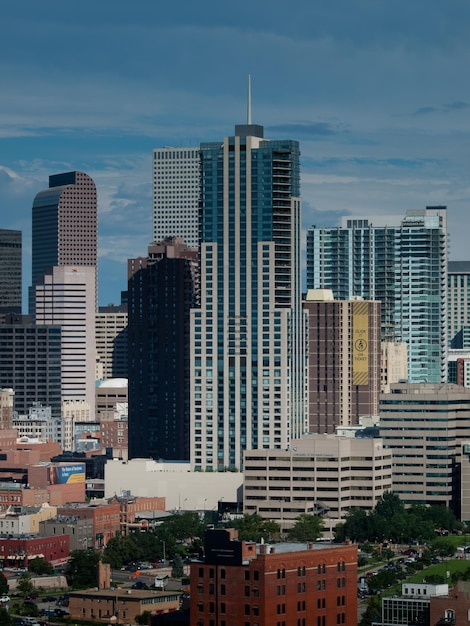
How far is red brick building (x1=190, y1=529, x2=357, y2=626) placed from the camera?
172 meters

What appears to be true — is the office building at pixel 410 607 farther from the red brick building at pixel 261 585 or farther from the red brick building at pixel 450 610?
the red brick building at pixel 261 585

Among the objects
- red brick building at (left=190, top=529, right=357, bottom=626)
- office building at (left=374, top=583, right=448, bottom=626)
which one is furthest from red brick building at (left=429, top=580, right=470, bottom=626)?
red brick building at (left=190, top=529, right=357, bottom=626)

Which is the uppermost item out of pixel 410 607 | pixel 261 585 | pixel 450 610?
pixel 261 585

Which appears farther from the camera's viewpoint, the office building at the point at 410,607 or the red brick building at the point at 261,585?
the office building at the point at 410,607

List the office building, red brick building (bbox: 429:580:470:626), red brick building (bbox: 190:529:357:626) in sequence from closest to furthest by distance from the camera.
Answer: red brick building (bbox: 429:580:470:626) < red brick building (bbox: 190:529:357:626) < the office building

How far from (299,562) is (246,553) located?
462 centimetres

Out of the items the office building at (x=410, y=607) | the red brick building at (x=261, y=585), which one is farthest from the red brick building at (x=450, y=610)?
the red brick building at (x=261, y=585)

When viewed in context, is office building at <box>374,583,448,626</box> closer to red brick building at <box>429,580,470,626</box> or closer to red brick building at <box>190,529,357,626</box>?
red brick building at <box>429,580,470,626</box>

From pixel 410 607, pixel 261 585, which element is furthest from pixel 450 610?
pixel 261 585

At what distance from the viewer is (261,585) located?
172 meters

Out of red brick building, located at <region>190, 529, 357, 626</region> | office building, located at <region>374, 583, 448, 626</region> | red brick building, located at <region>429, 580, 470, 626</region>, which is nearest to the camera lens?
red brick building, located at <region>429, 580, 470, 626</region>

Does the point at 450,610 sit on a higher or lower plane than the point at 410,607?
higher

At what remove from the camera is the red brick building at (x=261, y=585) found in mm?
171875

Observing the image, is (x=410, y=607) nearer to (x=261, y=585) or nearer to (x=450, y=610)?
(x=450, y=610)
